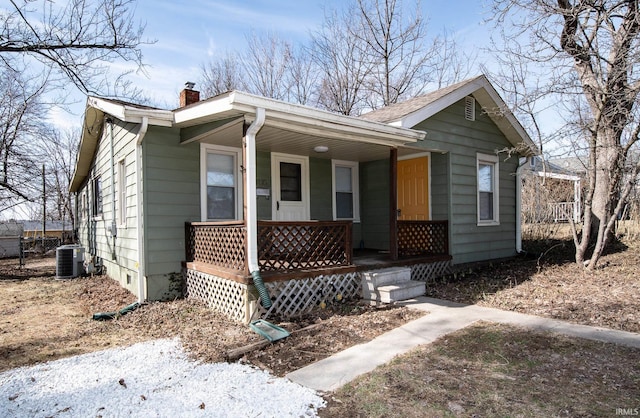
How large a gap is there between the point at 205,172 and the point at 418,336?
14.3 feet

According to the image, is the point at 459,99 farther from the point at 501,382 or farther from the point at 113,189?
the point at 113,189

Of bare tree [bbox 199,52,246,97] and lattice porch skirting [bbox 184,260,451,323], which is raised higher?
bare tree [bbox 199,52,246,97]

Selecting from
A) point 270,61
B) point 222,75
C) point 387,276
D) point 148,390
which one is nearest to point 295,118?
point 387,276

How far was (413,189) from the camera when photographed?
29.2ft

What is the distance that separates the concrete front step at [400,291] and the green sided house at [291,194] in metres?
0.20

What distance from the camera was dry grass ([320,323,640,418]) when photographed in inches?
115

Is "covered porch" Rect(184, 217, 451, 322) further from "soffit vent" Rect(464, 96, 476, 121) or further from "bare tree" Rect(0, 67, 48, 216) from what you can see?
"bare tree" Rect(0, 67, 48, 216)

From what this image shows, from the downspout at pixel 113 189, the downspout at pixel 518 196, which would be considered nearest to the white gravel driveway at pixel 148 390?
the downspout at pixel 113 189

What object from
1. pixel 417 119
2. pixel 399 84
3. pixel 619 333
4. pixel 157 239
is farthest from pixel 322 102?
pixel 619 333

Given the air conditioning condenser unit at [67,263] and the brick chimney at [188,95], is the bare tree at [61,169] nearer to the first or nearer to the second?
the air conditioning condenser unit at [67,263]

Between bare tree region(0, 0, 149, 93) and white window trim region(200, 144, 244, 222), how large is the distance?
8.44 feet

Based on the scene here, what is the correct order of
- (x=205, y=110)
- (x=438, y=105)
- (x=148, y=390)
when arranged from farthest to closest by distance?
1. (x=438, y=105)
2. (x=205, y=110)
3. (x=148, y=390)

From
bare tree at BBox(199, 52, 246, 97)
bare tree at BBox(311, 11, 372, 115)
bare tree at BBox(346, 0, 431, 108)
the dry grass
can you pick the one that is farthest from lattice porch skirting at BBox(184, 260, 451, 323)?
bare tree at BBox(199, 52, 246, 97)

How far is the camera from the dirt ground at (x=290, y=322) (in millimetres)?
4473
